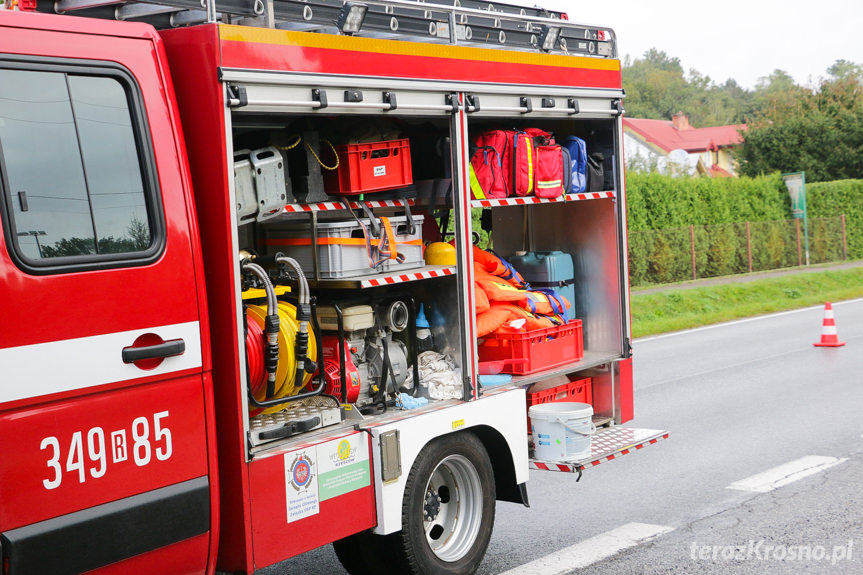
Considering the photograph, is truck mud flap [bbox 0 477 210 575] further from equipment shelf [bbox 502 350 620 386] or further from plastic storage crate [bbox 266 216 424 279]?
Answer: equipment shelf [bbox 502 350 620 386]

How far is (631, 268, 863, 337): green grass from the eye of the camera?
64.6ft

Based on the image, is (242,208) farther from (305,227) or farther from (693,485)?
(693,485)

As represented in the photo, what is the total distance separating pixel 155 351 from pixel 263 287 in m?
0.86

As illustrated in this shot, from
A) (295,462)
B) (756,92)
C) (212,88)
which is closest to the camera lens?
(212,88)

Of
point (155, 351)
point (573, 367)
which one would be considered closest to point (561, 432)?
point (573, 367)

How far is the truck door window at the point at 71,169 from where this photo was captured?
11.8 feet

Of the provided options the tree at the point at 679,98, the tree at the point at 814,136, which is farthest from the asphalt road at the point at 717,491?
the tree at the point at 679,98

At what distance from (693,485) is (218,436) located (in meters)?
4.54

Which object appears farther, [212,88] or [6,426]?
[212,88]

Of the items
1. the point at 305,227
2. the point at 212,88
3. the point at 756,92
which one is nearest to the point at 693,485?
the point at 305,227

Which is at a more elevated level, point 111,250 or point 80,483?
point 111,250

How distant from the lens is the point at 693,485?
773 cm

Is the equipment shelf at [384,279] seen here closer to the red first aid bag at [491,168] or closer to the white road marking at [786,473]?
the red first aid bag at [491,168]

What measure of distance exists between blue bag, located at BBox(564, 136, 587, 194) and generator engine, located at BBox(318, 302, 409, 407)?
5.81 ft
